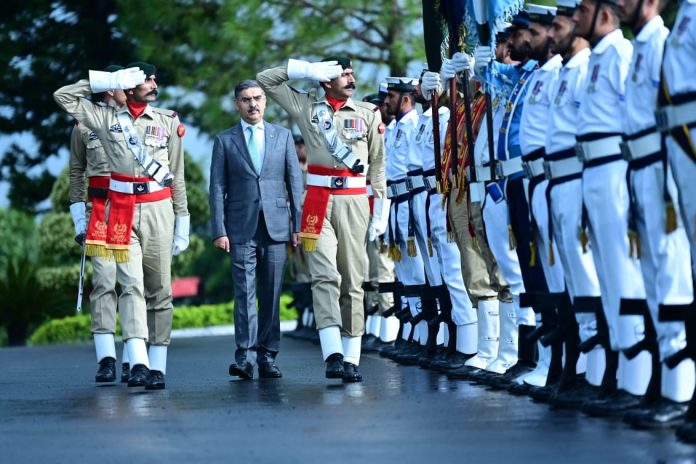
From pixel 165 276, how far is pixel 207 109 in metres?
14.2

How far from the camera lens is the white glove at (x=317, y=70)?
41.4ft

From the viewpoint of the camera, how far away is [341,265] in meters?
12.7

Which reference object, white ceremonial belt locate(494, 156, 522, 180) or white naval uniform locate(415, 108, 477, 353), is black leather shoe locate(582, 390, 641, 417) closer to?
white ceremonial belt locate(494, 156, 522, 180)

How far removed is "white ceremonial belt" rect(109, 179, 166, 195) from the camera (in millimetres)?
12734

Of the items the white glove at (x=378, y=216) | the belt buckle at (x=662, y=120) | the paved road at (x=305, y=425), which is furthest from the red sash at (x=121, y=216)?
the belt buckle at (x=662, y=120)

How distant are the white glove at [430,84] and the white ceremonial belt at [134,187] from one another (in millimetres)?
2348

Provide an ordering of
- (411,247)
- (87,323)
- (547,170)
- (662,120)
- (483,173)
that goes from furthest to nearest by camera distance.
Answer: (87,323), (411,247), (483,173), (547,170), (662,120)

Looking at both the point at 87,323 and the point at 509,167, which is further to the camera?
the point at 87,323

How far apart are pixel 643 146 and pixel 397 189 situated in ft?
22.2

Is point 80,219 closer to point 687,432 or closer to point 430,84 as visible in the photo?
point 430,84

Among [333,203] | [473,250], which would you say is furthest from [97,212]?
[473,250]

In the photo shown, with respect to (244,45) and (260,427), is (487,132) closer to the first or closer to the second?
(260,427)

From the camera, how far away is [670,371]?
29.0 ft

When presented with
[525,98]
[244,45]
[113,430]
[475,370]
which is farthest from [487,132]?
[244,45]
